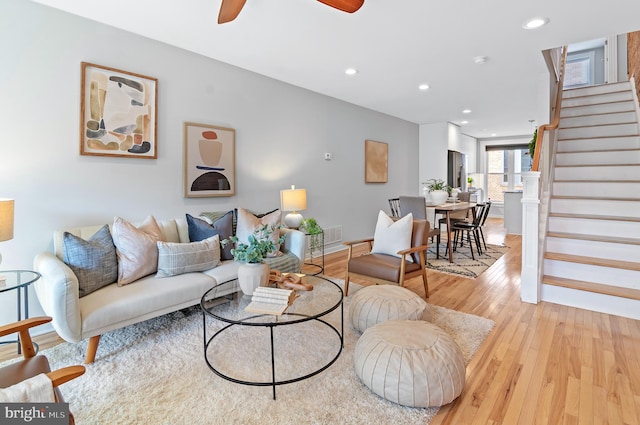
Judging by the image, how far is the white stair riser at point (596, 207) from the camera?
3607 mm

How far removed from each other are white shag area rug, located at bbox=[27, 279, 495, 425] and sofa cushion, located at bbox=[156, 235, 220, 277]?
1.54 feet

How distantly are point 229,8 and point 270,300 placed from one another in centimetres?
192

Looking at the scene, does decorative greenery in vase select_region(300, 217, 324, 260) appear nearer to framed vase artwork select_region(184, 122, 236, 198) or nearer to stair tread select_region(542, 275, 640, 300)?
framed vase artwork select_region(184, 122, 236, 198)

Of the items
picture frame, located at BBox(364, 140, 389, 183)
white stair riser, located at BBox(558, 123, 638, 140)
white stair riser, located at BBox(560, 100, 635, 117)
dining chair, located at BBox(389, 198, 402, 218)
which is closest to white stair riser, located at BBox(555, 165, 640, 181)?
white stair riser, located at BBox(558, 123, 638, 140)

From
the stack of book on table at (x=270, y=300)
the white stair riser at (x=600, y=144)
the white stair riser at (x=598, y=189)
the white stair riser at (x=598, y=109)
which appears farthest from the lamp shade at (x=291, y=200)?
the white stair riser at (x=598, y=109)

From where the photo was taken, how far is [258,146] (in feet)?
13.6

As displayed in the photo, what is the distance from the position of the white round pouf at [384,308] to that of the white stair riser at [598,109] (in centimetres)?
492

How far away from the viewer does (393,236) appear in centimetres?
336

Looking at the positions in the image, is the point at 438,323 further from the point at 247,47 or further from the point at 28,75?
the point at 28,75

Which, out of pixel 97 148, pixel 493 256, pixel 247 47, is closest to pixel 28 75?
pixel 97 148

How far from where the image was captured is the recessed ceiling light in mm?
2801

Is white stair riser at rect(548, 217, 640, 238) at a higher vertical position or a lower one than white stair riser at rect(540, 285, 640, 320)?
higher

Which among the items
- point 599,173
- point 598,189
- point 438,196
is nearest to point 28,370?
point 438,196

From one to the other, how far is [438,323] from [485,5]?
2619 mm
